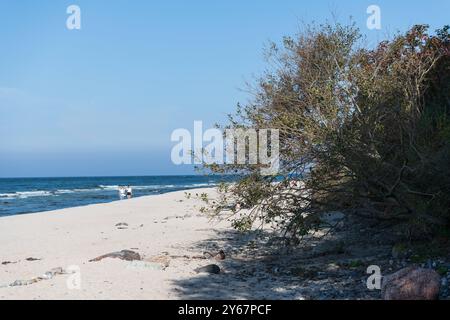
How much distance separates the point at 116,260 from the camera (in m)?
9.62

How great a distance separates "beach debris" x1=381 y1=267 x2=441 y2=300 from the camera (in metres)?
6.29

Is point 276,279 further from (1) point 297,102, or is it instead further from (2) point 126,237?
(2) point 126,237

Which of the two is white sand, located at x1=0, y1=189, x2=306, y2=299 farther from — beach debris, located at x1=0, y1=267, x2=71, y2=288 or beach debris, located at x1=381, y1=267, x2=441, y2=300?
beach debris, located at x1=381, y1=267, x2=441, y2=300

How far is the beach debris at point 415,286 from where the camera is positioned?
6289 mm

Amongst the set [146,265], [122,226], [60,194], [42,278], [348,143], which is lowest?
[60,194]

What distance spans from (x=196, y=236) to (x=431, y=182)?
7.30m

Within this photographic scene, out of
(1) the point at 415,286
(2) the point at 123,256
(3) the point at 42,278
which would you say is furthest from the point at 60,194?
(1) the point at 415,286

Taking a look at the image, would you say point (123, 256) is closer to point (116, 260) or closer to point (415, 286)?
point (116, 260)

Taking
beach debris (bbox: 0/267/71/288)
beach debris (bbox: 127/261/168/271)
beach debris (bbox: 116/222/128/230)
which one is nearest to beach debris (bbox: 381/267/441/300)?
beach debris (bbox: 127/261/168/271)

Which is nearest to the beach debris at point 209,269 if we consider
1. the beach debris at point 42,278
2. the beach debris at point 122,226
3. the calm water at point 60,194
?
the calm water at point 60,194

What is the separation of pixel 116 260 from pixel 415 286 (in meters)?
5.50

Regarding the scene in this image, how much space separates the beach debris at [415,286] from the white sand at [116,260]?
1.59 metres

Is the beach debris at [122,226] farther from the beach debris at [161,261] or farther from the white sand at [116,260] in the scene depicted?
the beach debris at [161,261]

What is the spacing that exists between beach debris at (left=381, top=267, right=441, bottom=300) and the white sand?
5.23 ft
